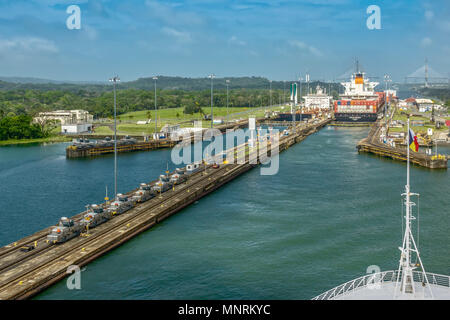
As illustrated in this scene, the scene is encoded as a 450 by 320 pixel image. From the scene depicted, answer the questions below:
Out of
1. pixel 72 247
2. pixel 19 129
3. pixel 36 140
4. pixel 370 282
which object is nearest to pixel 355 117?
pixel 36 140

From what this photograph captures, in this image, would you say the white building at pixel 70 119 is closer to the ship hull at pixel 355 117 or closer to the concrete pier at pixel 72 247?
the concrete pier at pixel 72 247

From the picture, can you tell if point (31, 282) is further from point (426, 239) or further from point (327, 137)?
point (327, 137)

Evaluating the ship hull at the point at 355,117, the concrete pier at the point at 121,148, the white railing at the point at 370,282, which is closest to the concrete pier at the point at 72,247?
the white railing at the point at 370,282

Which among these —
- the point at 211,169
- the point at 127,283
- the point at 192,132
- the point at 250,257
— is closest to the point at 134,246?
the point at 127,283

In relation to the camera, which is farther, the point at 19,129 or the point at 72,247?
the point at 19,129

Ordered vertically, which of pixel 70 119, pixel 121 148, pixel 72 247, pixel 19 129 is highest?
pixel 70 119

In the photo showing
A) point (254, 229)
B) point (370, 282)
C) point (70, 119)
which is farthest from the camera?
point (70, 119)

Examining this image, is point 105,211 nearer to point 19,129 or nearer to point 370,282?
point 370,282

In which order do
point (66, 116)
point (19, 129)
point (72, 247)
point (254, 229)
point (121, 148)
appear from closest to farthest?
point (72, 247), point (254, 229), point (121, 148), point (19, 129), point (66, 116)
